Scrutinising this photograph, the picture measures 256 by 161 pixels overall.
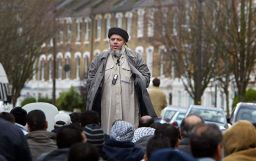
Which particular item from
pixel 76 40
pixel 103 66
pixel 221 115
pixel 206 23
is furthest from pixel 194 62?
pixel 103 66

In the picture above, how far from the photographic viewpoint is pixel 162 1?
75.2m

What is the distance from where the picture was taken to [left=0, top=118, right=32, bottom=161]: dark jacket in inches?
496

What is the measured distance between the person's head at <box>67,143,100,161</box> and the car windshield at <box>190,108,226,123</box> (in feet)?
78.1

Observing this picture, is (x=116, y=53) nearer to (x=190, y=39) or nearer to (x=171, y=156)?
(x=171, y=156)

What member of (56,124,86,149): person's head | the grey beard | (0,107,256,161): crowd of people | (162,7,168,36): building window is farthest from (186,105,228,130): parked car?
(162,7,168,36): building window

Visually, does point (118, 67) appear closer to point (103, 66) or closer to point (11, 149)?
point (103, 66)

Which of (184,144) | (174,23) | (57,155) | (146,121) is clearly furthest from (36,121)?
(174,23)

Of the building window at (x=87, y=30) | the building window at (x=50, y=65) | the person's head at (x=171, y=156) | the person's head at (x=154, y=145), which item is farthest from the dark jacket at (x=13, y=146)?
the building window at (x=50, y=65)

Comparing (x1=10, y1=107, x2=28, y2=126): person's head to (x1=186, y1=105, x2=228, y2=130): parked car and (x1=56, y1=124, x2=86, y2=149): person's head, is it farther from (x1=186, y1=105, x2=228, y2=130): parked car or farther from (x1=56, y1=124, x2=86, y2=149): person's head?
(x1=186, y1=105, x2=228, y2=130): parked car

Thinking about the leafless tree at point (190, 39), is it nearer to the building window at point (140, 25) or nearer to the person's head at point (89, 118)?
the building window at point (140, 25)

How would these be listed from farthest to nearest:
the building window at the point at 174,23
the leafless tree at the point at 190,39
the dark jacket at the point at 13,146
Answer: the building window at the point at 174,23, the leafless tree at the point at 190,39, the dark jacket at the point at 13,146

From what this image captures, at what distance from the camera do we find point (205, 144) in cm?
1032

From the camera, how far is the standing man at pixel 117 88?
17344 mm

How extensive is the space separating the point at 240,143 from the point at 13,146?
7.23 ft
